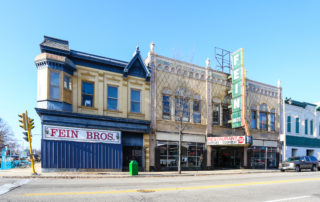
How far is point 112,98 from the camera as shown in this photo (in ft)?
67.7

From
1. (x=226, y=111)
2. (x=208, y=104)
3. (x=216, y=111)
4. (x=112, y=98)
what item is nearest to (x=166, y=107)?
(x=208, y=104)

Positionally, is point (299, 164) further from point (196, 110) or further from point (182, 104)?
point (182, 104)

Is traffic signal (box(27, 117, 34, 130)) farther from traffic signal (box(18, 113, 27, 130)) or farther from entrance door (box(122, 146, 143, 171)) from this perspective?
entrance door (box(122, 146, 143, 171))

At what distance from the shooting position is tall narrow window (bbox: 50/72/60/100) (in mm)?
17953

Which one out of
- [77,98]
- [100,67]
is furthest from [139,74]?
[77,98]

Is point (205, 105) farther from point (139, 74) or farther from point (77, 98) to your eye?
point (77, 98)

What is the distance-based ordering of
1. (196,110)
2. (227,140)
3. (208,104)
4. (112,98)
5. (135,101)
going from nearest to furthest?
(112,98) < (135,101) < (227,140) < (196,110) < (208,104)

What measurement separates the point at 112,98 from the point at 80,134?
4.01 m

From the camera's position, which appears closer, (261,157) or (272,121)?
(261,157)

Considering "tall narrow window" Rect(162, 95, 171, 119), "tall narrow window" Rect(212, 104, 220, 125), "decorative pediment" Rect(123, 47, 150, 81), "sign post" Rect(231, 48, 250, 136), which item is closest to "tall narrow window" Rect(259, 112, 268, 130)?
"sign post" Rect(231, 48, 250, 136)

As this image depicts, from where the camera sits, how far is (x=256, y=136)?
2873 centimetres

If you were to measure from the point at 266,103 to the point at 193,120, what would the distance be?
11369mm

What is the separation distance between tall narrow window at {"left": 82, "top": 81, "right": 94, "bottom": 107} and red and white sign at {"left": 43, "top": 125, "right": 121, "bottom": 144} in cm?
224

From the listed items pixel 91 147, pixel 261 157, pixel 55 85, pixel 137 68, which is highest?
pixel 137 68
